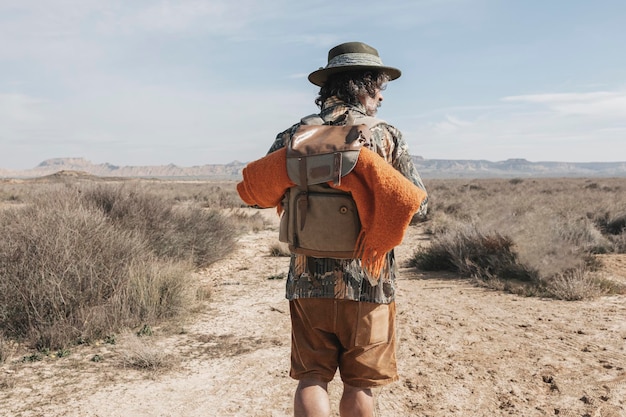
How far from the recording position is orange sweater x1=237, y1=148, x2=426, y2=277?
194cm

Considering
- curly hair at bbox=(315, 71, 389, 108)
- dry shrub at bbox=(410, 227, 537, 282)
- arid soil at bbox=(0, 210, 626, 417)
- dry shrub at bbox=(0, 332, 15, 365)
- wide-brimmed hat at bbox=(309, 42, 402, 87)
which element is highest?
wide-brimmed hat at bbox=(309, 42, 402, 87)

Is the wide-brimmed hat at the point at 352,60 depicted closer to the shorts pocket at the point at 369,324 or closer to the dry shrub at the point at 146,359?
the shorts pocket at the point at 369,324

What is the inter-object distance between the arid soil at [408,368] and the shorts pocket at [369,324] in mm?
1659

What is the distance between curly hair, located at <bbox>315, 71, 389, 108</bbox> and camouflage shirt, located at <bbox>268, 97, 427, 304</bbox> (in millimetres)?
50

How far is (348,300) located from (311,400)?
49cm

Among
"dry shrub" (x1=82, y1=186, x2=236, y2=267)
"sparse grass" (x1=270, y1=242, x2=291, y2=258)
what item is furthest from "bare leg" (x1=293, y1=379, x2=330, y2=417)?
"sparse grass" (x1=270, y1=242, x2=291, y2=258)

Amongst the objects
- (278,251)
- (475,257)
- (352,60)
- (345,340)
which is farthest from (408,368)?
(278,251)

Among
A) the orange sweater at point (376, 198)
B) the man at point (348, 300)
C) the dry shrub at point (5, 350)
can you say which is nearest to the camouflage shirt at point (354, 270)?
the man at point (348, 300)

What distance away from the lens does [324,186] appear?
6.84ft

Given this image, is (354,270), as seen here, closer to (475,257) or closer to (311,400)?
(311,400)

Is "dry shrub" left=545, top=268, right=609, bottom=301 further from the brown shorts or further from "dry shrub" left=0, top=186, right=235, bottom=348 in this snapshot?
the brown shorts

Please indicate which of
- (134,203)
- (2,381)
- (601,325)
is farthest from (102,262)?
(601,325)

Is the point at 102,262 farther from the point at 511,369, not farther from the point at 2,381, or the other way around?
the point at 511,369

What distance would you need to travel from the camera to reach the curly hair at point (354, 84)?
2.28 metres
